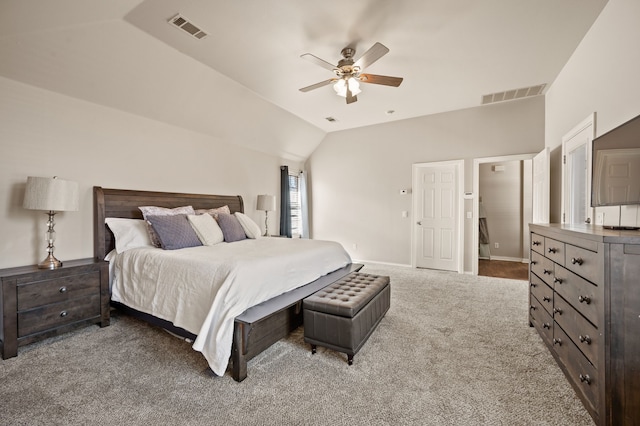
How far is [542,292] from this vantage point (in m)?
2.34

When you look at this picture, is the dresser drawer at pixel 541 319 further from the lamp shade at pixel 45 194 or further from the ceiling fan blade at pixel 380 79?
the lamp shade at pixel 45 194

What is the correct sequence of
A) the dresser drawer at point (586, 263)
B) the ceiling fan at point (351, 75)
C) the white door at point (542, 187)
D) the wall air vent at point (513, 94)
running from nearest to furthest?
the dresser drawer at point (586, 263) < the ceiling fan at point (351, 75) < the white door at point (542, 187) < the wall air vent at point (513, 94)

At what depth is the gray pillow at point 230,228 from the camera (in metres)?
3.76

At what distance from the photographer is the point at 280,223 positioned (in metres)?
6.14

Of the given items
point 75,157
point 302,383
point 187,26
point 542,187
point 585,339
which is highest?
point 187,26

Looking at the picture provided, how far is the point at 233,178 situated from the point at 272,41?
275cm

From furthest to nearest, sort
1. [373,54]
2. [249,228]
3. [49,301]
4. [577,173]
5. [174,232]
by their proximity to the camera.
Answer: [249,228] → [174,232] → [577,173] → [373,54] → [49,301]

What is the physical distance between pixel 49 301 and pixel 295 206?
465 cm

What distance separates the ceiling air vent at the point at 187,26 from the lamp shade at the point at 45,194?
185cm

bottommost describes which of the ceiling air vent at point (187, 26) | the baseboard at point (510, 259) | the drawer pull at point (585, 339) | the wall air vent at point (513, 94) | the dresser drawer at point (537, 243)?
the baseboard at point (510, 259)

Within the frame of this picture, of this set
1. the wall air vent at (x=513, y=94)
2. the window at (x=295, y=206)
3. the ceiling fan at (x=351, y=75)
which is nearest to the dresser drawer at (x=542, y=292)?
the ceiling fan at (x=351, y=75)

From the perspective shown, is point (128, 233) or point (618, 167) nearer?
point (618, 167)

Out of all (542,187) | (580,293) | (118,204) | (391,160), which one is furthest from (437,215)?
(118,204)

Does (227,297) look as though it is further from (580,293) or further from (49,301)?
(580,293)
